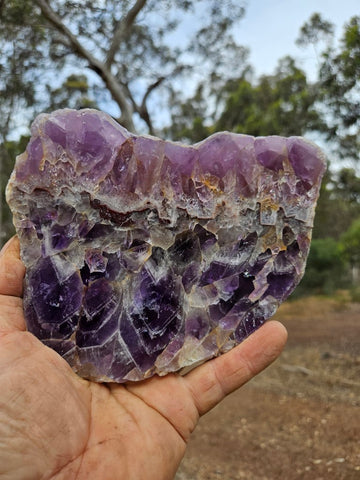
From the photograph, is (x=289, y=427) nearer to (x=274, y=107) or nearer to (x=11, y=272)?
(x=11, y=272)

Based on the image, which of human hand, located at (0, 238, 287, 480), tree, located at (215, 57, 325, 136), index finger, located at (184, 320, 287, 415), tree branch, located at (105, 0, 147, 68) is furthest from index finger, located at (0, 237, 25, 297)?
tree, located at (215, 57, 325, 136)

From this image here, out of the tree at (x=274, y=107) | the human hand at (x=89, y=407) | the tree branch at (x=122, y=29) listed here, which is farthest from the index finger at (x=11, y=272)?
the tree at (x=274, y=107)

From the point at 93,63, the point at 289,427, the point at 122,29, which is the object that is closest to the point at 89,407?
the point at 289,427

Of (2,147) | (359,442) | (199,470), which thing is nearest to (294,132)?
(2,147)

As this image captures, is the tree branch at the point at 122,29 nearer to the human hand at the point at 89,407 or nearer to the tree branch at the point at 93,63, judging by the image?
the tree branch at the point at 93,63

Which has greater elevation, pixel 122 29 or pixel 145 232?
pixel 122 29

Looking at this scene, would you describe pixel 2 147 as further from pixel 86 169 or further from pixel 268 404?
pixel 86 169

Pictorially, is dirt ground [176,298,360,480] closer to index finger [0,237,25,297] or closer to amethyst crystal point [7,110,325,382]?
amethyst crystal point [7,110,325,382]
